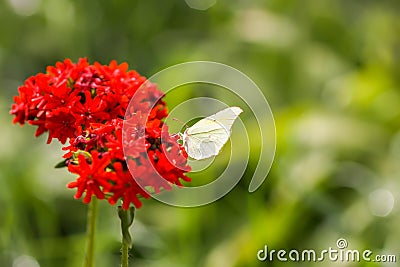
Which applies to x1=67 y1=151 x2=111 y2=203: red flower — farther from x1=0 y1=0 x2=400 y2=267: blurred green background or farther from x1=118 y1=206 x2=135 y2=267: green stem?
x1=0 y1=0 x2=400 y2=267: blurred green background

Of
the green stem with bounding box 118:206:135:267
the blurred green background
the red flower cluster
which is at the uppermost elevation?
the blurred green background

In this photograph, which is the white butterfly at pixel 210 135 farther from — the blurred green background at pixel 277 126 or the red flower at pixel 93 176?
the blurred green background at pixel 277 126

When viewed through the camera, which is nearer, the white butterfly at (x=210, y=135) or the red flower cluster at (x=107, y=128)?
the red flower cluster at (x=107, y=128)

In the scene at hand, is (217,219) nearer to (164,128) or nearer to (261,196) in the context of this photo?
(261,196)

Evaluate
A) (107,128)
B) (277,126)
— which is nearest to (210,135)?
(107,128)

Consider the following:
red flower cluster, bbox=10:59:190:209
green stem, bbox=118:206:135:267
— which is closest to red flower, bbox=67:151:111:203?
red flower cluster, bbox=10:59:190:209

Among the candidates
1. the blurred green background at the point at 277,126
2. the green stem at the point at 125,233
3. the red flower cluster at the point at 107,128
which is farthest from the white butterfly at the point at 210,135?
the blurred green background at the point at 277,126

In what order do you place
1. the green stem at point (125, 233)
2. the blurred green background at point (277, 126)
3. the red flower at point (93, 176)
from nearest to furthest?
the red flower at point (93, 176), the green stem at point (125, 233), the blurred green background at point (277, 126)
